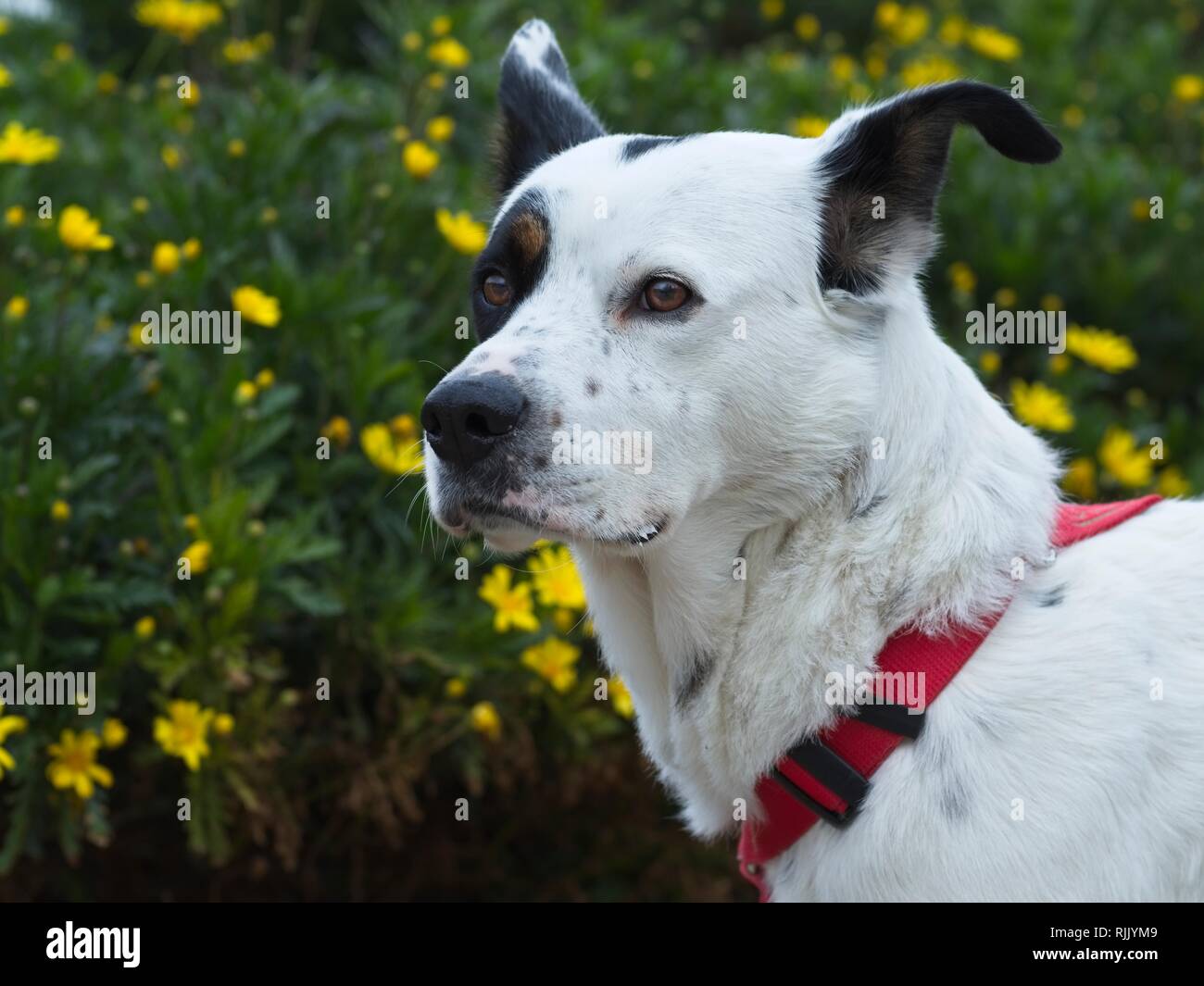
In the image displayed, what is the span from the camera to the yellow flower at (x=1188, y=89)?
20.4 feet

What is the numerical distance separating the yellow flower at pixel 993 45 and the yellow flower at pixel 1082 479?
2514 millimetres

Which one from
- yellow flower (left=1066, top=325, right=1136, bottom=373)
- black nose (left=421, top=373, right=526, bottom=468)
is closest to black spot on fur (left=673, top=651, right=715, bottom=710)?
black nose (left=421, top=373, right=526, bottom=468)

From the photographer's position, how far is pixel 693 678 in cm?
262

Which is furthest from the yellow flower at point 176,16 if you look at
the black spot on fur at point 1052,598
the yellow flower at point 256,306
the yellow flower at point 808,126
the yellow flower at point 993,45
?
the black spot on fur at point 1052,598

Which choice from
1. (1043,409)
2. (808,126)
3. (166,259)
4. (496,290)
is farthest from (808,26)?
(496,290)

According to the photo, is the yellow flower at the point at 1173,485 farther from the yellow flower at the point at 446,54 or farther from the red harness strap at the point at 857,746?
the yellow flower at the point at 446,54

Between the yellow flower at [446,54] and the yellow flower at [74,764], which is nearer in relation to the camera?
the yellow flower at [74,764]

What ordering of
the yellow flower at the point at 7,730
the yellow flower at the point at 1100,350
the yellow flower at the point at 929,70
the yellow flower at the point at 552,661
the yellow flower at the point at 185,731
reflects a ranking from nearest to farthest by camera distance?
the yellow flower at the point at 7,730
the yellow flower at the point at 185,731
the yellow flower at the point at 552,661
the yellow flower at the point at 1100,350
the yellow flower at the point at 929,70

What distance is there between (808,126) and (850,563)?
3195 mm

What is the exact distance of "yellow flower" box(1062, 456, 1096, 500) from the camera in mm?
4722

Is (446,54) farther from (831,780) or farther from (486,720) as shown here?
(831,780)

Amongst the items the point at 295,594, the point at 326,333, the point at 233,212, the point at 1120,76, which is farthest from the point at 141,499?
the point at 1120,76

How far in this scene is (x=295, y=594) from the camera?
348cm

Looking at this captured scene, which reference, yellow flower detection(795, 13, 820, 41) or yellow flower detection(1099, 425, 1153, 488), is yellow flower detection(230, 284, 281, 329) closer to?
yellow flower detection(1099, 425, 1153, 488)
